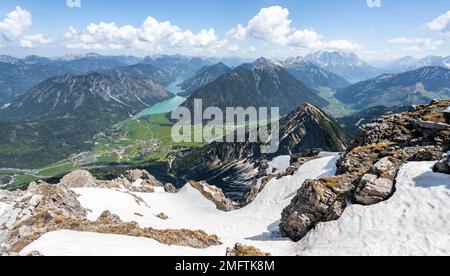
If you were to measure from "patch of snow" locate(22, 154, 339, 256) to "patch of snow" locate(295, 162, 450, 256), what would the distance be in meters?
5.92

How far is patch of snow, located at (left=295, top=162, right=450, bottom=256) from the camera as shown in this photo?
28.6m

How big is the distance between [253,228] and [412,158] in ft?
84.4

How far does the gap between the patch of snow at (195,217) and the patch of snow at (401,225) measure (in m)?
5.92

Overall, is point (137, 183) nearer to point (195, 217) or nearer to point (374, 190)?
point (195, 217)

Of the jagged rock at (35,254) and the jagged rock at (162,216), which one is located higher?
the jagged rock at (35,254)

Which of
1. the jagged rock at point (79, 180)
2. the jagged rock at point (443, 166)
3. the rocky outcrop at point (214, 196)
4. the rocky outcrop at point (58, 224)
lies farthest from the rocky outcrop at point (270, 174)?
the jagged rock at point (79, 180)

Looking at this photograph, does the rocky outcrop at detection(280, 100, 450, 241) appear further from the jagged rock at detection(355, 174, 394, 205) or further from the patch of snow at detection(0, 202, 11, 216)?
the patch of snow at detection(0, 202, 11, 216)

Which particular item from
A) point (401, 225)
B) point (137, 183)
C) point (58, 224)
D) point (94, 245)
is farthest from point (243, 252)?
point (137, 183)

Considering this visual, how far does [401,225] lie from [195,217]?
51.5 meters

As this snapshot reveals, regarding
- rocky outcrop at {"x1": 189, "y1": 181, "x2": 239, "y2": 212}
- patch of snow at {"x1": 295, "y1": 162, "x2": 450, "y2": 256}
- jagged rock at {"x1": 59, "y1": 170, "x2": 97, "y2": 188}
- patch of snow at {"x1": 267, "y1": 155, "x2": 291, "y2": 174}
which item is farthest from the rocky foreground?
patch of snow at {"x1": 267, "y1": 155, "x2": 291, "y2": 174}

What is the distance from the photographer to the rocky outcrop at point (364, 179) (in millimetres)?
38656

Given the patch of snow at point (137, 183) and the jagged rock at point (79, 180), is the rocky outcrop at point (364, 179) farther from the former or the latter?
the patch of snow at point (137, 183)

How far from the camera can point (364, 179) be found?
39938 millimetres
